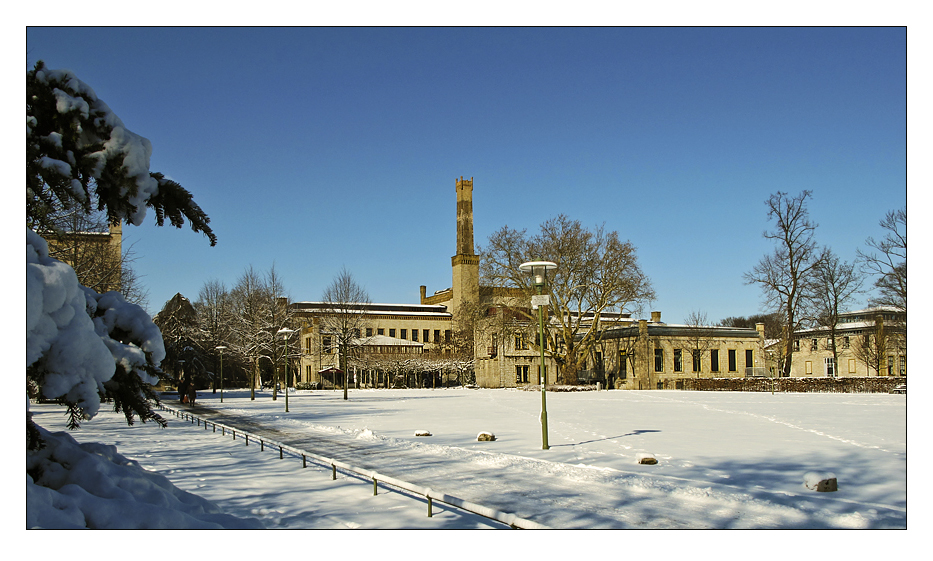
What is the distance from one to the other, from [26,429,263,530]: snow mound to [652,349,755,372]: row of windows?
59788 millimetres

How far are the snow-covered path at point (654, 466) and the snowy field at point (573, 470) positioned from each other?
3 cm

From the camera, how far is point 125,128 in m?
4.68

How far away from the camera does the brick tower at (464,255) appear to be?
100 metres

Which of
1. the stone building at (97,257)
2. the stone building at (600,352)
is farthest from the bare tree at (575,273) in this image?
the stone building at (97,257)

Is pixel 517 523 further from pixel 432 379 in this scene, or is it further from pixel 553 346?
pixel 432 379

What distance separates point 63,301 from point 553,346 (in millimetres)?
50361

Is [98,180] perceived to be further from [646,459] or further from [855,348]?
[855,348]

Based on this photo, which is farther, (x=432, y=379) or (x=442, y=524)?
(x=432, y=379)

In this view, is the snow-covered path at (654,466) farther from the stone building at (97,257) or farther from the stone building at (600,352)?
the stone building at (600,352)

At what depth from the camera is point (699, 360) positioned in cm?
6334

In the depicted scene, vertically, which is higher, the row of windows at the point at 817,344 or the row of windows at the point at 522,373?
the row of windows at the point at 817,344

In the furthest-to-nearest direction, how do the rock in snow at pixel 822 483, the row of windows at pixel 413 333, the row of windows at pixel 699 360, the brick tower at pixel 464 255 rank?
the brick tower at pixel 464 255 < the row of windows at pixel 413 333 < the row of windows at pixel 699 360 < the rock in snow at pixel 822 483

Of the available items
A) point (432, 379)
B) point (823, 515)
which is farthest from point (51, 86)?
point (432, 379)

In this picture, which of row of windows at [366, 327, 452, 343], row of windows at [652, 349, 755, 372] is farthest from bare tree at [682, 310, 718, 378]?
row of windows at [366, 327, 452, 343]
